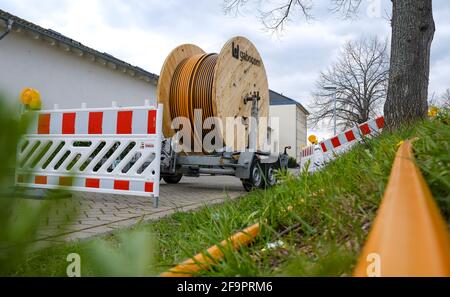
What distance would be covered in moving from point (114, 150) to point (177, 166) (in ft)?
6.76

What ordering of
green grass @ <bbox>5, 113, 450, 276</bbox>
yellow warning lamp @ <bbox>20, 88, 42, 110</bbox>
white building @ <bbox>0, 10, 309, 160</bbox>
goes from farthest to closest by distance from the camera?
white building @ <bbox>0, 10, 309, 160</bbox>, green grass @ <bbox>5, 113, 450, 276</bbox>, yellow warning lamp @ <bbox>20, 88, 42, 110</bbox>

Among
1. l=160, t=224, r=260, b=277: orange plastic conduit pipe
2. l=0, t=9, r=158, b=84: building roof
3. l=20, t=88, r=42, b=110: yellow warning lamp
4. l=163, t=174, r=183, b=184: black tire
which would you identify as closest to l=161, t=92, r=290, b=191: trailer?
l=163, t=174, r=183, b=184: black tire

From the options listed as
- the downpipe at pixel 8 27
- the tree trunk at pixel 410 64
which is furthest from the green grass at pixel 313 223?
the downpipe at pixel 8 27

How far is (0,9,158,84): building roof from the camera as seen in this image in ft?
30.9

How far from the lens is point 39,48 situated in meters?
10.7

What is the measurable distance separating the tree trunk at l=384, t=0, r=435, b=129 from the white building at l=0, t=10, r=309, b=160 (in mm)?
6206

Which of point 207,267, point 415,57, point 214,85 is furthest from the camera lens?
point 214,85

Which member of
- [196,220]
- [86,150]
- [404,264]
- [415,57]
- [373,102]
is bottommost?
[196,220]

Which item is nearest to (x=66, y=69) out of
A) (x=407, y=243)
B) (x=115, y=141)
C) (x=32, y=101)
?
(x=115, y=141)

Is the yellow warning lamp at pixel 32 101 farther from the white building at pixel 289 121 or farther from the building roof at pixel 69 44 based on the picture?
the white building at pixel 289 121

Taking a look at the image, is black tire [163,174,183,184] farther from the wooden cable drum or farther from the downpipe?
the downpipe

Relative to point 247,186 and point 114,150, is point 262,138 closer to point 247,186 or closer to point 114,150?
point 247,186

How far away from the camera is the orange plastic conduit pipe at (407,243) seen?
45cm

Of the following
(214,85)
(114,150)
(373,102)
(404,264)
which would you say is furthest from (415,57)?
(373,102)
